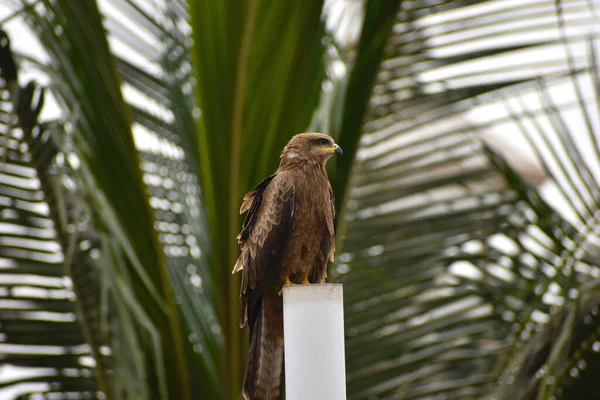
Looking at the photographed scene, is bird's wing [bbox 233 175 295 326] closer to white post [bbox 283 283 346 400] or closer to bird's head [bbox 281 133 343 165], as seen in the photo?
bird's head [bbox 281 133 343 165]

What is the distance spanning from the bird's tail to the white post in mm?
218

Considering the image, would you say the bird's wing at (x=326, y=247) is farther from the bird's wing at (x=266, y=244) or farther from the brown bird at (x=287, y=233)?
the bird's wing at (x=266, y=244)

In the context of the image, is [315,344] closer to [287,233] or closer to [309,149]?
[287,233]

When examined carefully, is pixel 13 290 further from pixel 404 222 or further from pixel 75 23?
pixel 404 222

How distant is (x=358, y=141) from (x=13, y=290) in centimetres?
139

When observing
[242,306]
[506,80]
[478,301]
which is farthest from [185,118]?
[478,301]

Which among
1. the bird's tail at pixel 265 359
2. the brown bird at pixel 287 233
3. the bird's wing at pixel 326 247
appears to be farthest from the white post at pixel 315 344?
the bird's wing at pixel 326 247

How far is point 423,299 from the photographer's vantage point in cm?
339

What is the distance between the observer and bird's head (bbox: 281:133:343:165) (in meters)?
2.00

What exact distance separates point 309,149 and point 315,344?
0.69 meters

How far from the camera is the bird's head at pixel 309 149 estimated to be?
78.5 inches

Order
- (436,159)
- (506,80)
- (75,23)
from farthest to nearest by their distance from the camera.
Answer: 1. (436,159)
2. (506,80)
3. (75,23)

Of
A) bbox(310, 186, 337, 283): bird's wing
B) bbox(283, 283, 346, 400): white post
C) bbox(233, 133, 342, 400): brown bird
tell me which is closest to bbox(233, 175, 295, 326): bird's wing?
bbox(233, 133, 342, 400): brown bird

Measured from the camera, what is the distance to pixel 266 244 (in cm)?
193
